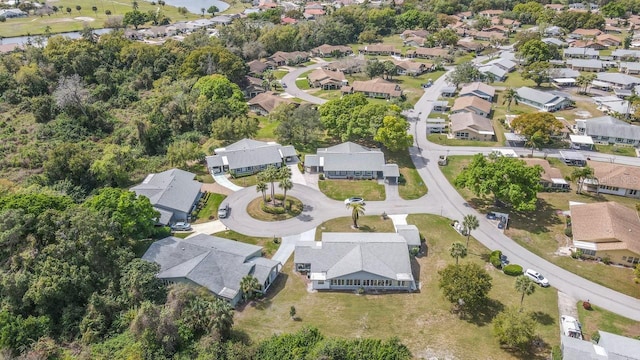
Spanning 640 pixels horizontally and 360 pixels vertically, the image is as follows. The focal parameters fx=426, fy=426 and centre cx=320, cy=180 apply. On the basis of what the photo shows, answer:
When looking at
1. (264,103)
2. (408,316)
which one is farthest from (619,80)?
(408,316)

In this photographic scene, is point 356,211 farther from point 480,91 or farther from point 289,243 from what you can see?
point 480,91

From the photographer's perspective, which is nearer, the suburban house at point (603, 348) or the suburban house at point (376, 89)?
the suburban house at point (603, 348)

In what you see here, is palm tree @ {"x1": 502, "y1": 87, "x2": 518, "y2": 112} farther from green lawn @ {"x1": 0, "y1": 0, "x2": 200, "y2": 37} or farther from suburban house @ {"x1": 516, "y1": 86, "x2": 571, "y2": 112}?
green lawn @ {"x1": 0, "y1": 0, "x2": 200, "y2": 37}

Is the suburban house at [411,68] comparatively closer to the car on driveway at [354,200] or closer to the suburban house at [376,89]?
the suburban house at [376,89]

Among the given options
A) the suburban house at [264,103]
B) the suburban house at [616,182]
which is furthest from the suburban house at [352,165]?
the suburban house at [616,182]

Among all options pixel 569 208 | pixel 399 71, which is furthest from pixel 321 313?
pixel 399 71

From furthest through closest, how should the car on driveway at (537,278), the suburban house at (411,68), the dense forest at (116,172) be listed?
the suburban house at (411,68) < the car on driveway at (537,278) < the dense forest at (116,172)

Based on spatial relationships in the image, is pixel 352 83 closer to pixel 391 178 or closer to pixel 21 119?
pixel 391 178
